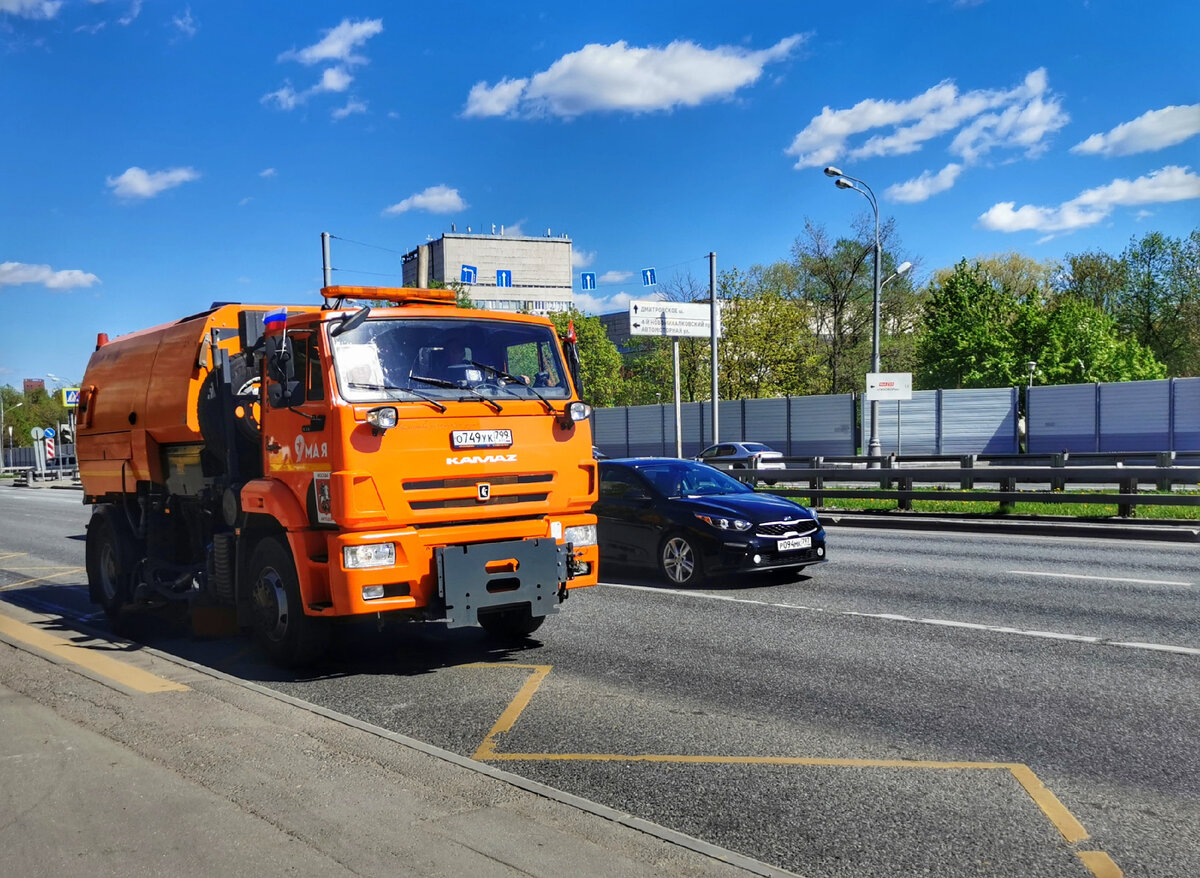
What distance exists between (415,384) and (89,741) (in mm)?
2995

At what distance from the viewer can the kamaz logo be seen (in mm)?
7270

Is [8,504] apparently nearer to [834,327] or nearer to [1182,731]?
[1182,731]

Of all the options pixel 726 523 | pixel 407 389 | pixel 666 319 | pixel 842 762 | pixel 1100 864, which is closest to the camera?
pixel 1100 864

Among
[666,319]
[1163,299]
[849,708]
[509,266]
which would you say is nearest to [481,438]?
[849,708]

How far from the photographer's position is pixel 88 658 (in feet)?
26.7

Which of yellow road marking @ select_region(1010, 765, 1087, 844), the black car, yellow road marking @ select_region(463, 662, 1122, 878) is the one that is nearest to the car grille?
the black car

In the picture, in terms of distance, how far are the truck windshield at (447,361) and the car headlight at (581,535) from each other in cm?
103

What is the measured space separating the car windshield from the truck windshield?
429cm

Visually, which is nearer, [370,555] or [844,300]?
[370,555]

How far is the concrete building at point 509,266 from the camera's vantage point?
400ft

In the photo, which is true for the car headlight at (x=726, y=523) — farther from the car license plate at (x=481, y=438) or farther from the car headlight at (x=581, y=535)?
the car license plate at (x=481, y=438)

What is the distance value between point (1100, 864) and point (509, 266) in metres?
126

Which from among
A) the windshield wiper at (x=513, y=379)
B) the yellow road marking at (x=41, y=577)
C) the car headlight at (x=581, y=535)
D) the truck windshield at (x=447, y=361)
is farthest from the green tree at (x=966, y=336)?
the windshield wiper at (x=513, y=379)

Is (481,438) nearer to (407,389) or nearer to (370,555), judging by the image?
(407,389)
